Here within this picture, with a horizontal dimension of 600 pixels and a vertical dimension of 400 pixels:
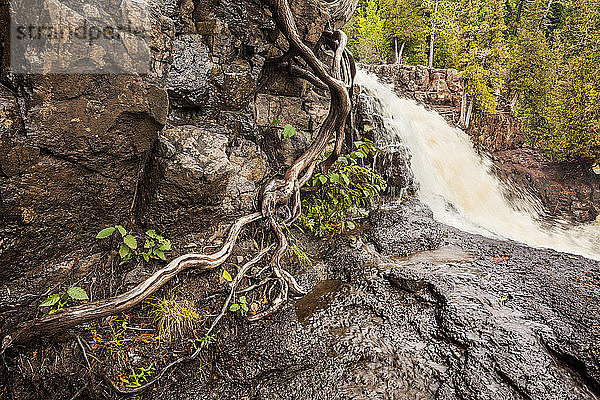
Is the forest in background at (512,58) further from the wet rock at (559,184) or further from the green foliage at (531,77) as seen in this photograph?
the wet rock at (559,184)

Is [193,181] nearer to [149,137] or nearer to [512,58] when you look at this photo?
[149,137]

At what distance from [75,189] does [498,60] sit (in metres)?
12.9

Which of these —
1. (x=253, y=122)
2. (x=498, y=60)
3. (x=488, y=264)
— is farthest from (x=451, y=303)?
(x=498, y=60)

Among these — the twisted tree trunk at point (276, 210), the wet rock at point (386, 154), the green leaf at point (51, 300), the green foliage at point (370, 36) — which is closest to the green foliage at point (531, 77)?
the green foliage at point (370, 36)

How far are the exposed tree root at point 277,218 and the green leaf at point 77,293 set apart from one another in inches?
2.8

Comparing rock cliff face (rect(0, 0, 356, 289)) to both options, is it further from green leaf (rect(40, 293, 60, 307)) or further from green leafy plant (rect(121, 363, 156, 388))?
Answer: green leafy plant (rect(121, 363, 156, 388))

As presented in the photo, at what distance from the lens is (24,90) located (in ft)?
7.58

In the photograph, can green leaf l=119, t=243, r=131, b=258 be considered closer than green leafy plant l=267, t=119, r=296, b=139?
Yes

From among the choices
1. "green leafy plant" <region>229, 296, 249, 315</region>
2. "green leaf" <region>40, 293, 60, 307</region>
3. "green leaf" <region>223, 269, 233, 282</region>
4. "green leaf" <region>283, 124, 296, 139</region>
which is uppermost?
"green leaf" <region>283, 124, 296, 139</region>

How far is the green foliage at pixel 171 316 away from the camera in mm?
2975

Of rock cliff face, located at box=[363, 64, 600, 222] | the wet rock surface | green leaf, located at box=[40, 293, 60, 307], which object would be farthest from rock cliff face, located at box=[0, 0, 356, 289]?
rock cliff face, located at box=[363, 64, 600, 222]

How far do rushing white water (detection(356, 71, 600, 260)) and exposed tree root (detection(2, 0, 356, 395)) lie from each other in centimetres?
269

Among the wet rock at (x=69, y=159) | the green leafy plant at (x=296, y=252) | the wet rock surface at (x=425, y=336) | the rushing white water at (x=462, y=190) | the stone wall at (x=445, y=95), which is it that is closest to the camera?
the wet rock at (x=69, y=159)

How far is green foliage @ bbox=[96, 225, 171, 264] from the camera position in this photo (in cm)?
291
